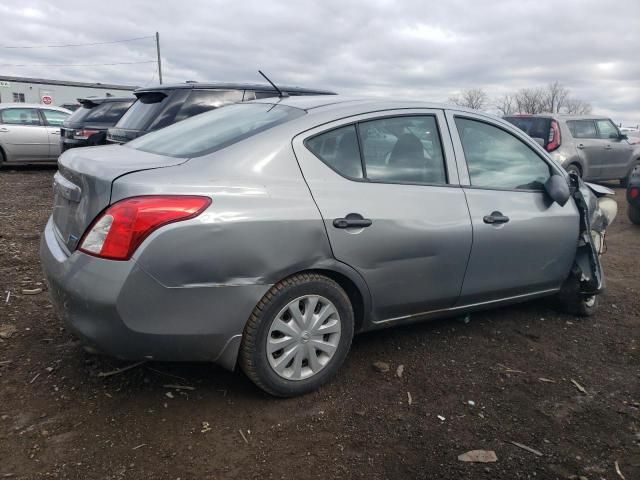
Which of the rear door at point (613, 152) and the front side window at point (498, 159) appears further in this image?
the rear door at point (613, 152)

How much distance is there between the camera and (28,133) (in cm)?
1133

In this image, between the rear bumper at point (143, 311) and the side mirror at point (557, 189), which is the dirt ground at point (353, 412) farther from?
the side mirror at point (557, 189)

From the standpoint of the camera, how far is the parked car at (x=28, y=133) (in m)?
11.1

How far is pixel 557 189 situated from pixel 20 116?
11.4 meters

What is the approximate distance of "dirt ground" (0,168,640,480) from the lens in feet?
7.60

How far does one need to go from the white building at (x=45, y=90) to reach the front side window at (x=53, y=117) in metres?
26.0

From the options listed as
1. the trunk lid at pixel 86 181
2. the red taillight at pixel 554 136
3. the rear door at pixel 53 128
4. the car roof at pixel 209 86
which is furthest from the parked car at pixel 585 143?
the rear door at pixel 53 128

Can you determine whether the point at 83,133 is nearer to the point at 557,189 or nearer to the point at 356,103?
the point at 356,103

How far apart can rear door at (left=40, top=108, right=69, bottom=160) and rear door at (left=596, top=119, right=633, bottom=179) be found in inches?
458

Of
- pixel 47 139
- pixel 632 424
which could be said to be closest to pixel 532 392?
pixel 632 424

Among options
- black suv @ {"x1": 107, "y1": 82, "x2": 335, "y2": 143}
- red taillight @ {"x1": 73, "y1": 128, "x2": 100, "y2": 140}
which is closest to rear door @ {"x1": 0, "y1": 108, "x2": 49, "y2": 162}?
red taillight @ {"x1": 73, "y1": 128, "x2": 100, "y2": 140}

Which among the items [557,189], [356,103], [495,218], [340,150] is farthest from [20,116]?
[557,189]

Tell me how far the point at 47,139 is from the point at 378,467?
11.5 metres

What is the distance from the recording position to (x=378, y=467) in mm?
2318
